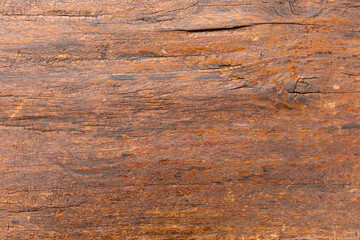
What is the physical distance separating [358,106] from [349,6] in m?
0.43

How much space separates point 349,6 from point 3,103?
1556 mm

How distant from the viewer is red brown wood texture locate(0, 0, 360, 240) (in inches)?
47.4

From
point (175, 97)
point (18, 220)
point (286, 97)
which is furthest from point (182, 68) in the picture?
point (18, 220)

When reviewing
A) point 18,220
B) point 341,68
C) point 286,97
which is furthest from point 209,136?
point 18,220

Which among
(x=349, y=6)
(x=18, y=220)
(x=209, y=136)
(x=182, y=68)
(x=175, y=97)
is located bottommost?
(x=18, y=220)

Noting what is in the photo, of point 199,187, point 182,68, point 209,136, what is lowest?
point 199,187

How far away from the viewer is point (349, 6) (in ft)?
3.92

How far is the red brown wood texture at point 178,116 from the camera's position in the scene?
3.95 ft

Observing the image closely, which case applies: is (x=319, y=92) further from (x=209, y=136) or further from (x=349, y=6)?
(x=209, y=136)

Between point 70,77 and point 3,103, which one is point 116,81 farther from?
point 3,103

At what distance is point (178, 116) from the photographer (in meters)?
1.23

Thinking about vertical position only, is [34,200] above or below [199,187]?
below

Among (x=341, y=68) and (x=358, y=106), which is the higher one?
(x=341, y=68)

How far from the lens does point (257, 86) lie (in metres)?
1.21
